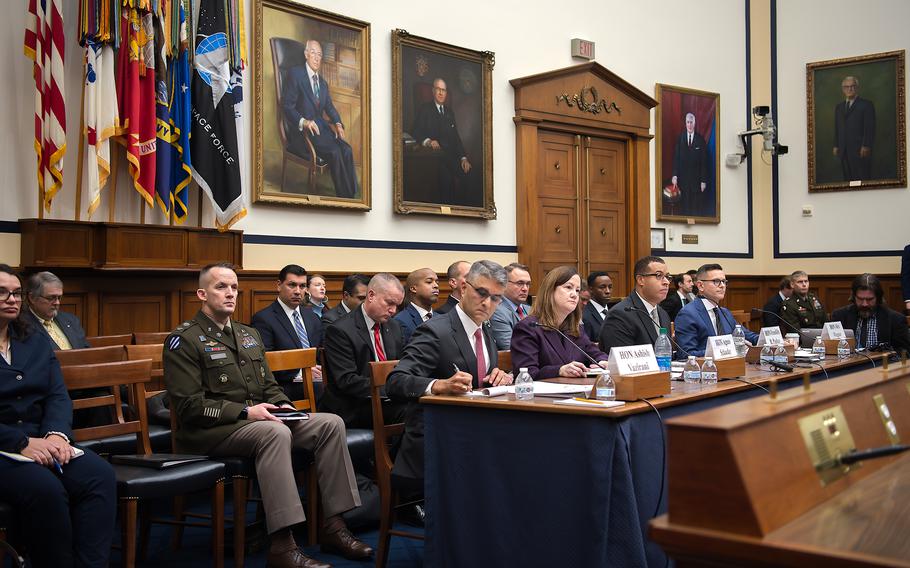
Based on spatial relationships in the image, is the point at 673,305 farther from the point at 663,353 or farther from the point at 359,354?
the point at 359,354

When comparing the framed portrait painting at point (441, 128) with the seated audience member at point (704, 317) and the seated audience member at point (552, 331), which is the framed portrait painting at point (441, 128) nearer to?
the seated audience member at point (704, 317)

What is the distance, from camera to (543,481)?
3172 millimetres

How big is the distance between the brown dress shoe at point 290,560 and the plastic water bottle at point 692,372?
1.86 metres

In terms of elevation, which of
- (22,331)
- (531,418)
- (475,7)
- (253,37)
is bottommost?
(531,418)

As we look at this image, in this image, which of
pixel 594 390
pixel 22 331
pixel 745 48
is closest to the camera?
pixel 594 390

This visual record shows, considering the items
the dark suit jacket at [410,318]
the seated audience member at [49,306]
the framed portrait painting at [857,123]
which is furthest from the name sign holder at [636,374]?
the framed portrait painting at [857,123]

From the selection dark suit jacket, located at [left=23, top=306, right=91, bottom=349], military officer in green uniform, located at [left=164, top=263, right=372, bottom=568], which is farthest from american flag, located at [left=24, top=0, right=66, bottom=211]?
military officer in green uniform, located at [left=164, top=263, right=372, bottom=568]

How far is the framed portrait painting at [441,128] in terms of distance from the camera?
848 centimetres

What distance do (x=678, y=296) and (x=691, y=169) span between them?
219cm

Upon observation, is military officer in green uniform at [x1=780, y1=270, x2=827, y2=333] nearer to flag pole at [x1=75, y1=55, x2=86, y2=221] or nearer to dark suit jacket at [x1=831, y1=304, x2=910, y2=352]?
dark suit jacket at [x1=831, y1=304, x2=910, y2=352]

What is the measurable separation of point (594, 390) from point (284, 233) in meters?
4.82

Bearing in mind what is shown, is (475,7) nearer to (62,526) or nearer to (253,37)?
(253,37)

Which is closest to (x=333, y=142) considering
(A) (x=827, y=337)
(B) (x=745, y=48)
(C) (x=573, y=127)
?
(C) (x=573, y=127)

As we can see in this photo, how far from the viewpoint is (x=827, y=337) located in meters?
5.75
